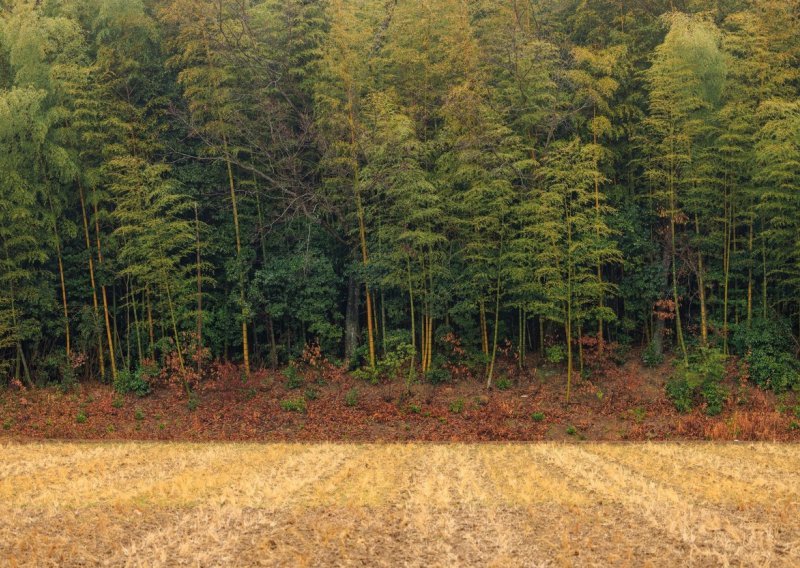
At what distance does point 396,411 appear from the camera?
19.8 metres

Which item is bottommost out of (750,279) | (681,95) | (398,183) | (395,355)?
(395,355)

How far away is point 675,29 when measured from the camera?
781 inches

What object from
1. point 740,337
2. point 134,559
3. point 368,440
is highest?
point 134,559

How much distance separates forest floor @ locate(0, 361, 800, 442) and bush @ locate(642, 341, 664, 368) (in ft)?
0.81

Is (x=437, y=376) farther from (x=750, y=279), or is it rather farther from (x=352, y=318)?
(x=750, y=279)

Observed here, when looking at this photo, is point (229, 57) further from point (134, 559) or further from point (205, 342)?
point (134, 559)

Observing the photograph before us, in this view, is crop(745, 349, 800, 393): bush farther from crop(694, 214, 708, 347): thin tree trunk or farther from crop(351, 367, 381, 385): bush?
crop(351, 367, 381, 385): bush

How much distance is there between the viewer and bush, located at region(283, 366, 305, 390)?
21.5 meters

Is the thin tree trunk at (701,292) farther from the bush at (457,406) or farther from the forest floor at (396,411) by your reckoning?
the bush at (457,406)

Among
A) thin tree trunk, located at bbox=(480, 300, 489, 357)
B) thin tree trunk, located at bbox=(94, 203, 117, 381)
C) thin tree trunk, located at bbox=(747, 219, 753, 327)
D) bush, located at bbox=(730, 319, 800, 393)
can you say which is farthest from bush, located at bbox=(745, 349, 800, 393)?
thin tree trunk, located at bbox=(94, 203, 117, 381)

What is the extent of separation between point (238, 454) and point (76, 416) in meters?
7.73

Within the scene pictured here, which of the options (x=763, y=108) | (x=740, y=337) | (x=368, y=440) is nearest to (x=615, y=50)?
(x=763, y=108)

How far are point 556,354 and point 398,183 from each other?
23.6 ft

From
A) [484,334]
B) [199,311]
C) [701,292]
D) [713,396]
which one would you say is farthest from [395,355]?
[701,292]
